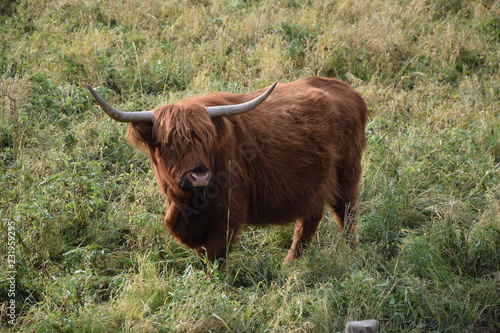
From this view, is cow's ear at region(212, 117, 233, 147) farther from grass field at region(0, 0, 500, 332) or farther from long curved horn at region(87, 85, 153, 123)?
grass field at region(0, 0, 500, 332)

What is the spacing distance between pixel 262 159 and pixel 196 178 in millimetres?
882

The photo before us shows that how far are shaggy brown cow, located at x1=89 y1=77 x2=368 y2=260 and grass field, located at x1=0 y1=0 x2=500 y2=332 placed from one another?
301 mm

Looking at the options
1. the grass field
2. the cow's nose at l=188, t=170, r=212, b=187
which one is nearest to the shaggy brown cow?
the cow's nose at l=188, t=170, r=212, b=187

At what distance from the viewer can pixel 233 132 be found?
4566 mm

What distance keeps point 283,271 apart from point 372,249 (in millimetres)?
757

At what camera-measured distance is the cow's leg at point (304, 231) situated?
16.5 feet

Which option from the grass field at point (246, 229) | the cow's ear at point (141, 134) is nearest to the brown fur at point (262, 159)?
the cow's ear at point (141, 134)

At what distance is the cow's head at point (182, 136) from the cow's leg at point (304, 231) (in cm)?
121

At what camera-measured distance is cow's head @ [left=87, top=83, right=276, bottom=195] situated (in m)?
4.09

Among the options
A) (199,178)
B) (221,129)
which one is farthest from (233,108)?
(199,178)

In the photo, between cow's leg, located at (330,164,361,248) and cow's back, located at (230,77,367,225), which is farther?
cow's leg, located at (330,164,361,248)

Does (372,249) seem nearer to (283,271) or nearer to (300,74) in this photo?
(283,271)

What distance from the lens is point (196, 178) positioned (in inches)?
A: 156

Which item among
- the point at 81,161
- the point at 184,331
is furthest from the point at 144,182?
the point at 184,331
